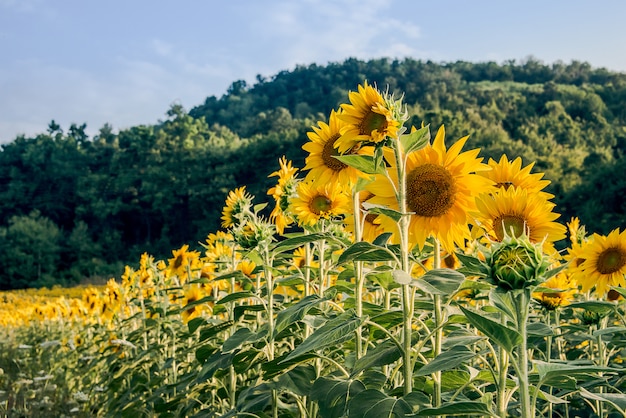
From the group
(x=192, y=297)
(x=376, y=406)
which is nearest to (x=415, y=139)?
(x=376, y=406)

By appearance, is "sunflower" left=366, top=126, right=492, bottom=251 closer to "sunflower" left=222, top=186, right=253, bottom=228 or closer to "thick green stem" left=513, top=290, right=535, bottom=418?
"thick green stem" left=513, top=290, right=535, bottom=418

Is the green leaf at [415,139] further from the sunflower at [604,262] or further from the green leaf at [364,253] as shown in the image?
the sunflower at [604,262]

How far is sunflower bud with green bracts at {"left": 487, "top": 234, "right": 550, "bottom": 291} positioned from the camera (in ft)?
3.21

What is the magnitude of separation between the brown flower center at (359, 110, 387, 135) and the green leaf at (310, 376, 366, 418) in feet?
1.88

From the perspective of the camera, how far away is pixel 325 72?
59281mm

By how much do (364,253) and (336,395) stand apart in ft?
1.10

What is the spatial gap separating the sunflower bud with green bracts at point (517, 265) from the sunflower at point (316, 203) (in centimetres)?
120

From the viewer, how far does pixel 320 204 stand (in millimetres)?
A: 2248

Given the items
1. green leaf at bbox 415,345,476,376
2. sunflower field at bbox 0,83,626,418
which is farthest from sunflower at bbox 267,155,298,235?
green leaf at bbox 415,345,476,376

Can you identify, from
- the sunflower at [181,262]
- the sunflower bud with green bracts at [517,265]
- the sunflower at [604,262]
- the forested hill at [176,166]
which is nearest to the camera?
the sunflower bud with green bracts at [517,265]

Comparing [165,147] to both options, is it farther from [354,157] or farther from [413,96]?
[354,157]

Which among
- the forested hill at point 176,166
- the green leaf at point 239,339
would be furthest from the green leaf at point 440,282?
the forested hill at point 176,166

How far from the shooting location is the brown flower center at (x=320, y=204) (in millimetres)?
2238

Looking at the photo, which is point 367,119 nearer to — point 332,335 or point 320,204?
point 332,335
